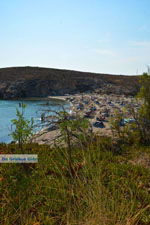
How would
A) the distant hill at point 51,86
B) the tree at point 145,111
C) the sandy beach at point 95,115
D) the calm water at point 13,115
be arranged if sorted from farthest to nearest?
the distant hill at point 51,86
the sandy beach at point 95,115
the tree at point 145,111
the calm water at point 13,115

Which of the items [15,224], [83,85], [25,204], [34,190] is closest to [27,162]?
[34,190]

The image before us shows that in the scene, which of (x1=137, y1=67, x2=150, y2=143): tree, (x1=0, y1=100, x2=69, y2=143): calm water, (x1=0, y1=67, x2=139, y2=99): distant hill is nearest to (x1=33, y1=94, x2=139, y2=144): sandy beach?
(x1=0, y1=100, x2=69, y2=143): calm water

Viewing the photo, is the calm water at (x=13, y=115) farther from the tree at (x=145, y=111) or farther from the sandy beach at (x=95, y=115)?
the tree at (x=145, y=111)

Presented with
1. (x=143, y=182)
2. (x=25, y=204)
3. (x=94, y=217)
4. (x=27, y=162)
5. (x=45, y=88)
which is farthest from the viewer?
(x=45, y=88)

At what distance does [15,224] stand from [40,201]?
675mm

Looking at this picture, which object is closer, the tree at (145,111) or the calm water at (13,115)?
the calm water at (13,115)

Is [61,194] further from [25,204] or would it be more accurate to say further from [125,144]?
[125,144]

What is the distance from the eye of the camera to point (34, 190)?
4430 millimetres

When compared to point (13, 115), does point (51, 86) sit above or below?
above

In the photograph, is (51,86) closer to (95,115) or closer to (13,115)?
(13,115)

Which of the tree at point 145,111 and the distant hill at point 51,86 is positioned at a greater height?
the distant hill at point 51,86

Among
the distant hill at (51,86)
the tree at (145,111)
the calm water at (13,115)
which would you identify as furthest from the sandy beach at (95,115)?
the distant hill at (51,86)

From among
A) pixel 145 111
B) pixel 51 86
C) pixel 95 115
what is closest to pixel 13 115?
pixel 95 115

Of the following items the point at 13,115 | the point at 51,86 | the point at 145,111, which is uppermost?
the point at 51,86
